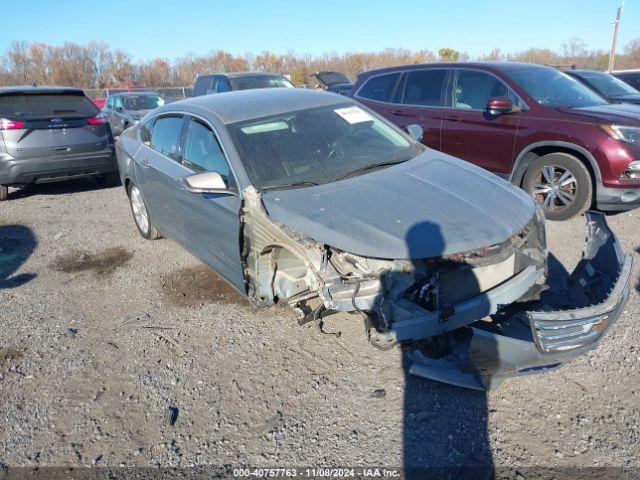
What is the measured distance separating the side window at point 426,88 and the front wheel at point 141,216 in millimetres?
3947

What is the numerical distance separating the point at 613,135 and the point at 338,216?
12.8 feet

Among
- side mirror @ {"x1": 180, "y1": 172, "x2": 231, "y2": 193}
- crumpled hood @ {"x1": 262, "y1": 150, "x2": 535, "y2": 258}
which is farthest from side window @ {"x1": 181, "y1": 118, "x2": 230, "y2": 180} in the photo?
crumpled hood @ {"x1": 262, "y1": 150, "x2": 535, "y2": 258}

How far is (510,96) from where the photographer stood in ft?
19.8

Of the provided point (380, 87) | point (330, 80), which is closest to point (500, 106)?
point (380, 87)

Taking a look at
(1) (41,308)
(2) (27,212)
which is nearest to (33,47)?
(2) (27,212)

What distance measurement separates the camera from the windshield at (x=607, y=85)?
8258 mm

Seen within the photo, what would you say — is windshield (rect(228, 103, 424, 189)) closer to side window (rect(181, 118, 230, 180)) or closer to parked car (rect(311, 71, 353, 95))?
side window (rect(181, 118, 230, 180))

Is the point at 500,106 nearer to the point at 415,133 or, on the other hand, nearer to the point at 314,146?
the point at 415,133

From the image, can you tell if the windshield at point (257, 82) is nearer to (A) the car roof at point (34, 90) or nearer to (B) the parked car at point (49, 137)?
(B) the parked car at point (49, 137)

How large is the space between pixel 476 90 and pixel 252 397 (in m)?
5.12

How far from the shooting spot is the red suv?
525 centimetres

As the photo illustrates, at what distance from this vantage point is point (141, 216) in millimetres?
5742

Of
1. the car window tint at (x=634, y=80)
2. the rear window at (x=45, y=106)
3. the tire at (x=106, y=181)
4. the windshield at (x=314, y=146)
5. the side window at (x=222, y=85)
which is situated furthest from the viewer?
the car window tint at (x=634, y=80)

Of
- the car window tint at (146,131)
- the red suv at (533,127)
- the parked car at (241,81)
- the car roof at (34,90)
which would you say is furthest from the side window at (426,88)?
the car roof at (34,90)
